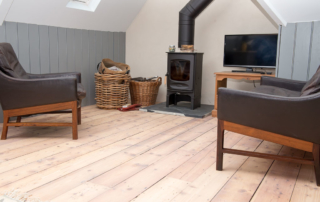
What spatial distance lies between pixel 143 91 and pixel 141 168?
2.35 m

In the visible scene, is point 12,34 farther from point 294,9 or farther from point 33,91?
point 294,9

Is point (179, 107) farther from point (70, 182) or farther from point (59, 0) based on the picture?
point (70, 182)

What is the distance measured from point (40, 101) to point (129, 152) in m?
0.93

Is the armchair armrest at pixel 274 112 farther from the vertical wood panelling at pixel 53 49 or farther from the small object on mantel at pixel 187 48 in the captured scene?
the vertical wood panelling at pixel 53 49

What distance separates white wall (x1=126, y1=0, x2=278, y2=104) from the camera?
13.7ft

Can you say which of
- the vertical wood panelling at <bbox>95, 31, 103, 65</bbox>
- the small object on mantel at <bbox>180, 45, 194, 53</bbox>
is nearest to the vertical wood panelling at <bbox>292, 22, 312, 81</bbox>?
the small object on mantel at <bbox>180, 45, 194, 53</bbox>

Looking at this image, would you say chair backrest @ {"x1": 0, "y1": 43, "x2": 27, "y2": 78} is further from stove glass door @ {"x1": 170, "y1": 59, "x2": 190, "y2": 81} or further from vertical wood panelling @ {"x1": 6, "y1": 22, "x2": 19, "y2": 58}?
stove glass door @ {"x1": 170, "y1": 59, "x2": 190, "y2": 81}

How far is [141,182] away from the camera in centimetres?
190

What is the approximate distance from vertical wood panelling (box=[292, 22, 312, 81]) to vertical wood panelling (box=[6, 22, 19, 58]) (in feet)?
10.1

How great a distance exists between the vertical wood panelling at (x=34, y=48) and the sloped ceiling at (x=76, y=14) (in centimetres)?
9

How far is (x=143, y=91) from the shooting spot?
4.39m

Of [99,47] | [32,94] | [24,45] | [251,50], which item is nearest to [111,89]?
[99,47]

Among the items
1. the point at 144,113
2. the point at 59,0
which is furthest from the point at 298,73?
the point at 59,0

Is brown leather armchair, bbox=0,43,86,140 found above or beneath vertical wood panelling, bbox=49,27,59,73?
beneath
